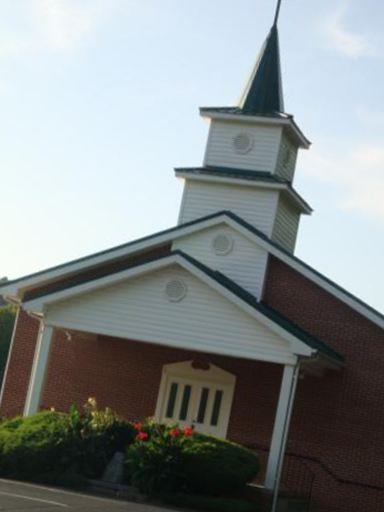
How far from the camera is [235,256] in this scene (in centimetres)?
3181

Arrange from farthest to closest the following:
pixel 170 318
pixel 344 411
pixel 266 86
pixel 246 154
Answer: pixel 266 86 → pixel 246 154 → pixel 344 411 → pixel 170 318

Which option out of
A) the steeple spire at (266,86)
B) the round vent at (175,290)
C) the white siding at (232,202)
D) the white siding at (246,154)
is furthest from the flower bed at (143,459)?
the steeple spire at (266,86)

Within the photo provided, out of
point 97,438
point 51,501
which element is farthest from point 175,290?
point 51,501

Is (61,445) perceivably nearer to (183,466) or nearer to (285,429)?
(183,466)

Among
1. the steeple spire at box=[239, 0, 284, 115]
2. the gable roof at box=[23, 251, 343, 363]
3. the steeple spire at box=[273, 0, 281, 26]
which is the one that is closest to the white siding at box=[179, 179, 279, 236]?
the steeple spire at box=[239, 0, 284, 115]

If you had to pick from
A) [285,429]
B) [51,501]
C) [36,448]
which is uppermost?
[285,429]

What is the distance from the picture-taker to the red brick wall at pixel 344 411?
2978cm

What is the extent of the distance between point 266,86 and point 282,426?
1182cm

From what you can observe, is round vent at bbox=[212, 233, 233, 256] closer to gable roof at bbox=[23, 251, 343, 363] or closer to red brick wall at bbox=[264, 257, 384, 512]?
gable roof at bbox=[23, 251, 343, 363]

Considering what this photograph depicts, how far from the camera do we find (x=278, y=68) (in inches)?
1426

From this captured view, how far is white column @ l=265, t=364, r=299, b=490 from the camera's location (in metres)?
26.8

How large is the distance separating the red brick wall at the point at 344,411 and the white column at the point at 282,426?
10.1 ft

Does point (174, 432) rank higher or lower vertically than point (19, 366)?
lower

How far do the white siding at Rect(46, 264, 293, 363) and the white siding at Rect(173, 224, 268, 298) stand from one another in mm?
3200
